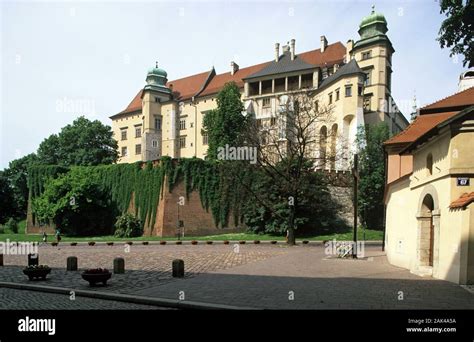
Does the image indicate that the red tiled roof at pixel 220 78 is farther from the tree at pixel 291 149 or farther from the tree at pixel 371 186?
the tree at pixel 291 149

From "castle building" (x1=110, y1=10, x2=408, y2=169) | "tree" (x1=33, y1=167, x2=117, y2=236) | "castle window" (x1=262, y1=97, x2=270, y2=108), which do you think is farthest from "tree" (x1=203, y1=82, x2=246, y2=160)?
"tree" (x1=33, y1=167, x2=117, y2=236)

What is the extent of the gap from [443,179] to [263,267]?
7916mm

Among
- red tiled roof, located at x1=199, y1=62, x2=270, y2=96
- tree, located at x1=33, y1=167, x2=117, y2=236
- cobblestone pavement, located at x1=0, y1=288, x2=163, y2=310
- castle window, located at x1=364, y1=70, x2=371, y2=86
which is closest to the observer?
cobblestone pavement, located at x1=0, y1=288, x2=163, y2=310

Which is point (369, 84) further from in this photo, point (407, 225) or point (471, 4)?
point (407, 225)

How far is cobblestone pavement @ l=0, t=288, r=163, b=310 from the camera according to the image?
9461 millimetres

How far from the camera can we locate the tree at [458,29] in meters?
25.6

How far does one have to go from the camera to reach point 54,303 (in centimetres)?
1002

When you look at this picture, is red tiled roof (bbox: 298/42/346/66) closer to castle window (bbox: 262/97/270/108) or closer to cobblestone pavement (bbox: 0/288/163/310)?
castle window (bbox: 262/97/270/108)

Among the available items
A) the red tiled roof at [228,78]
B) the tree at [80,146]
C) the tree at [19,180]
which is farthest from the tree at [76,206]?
the red tiled roof at [228,78]

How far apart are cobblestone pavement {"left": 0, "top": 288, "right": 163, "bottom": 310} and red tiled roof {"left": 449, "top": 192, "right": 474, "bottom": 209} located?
9.37m

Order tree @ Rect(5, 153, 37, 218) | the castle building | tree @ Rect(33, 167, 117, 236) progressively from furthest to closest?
tree @ Rect(5, 153, 37, 218) < the castle building < tree @ Rect(33, 167, 117, 236)
